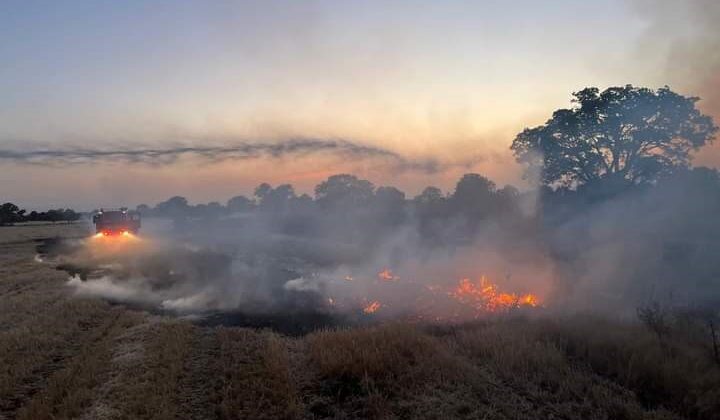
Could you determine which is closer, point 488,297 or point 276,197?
point 488,297

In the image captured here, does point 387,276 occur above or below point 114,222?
below

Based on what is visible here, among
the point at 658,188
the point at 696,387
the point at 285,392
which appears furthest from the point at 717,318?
the point at 658,188

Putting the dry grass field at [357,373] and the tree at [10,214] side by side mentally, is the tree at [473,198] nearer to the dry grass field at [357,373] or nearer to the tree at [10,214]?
the dry grass field at [357,373]

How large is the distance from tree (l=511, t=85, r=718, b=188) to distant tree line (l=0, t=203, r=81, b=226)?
10043 cm

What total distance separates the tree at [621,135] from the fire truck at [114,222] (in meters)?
38.5

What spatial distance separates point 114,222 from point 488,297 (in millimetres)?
37568

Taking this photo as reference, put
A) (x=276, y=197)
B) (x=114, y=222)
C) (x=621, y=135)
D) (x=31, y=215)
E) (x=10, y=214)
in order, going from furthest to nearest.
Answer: (x=276, y=197) < (x=31, y=215) < (x=10, y=214) < (x=114, y=222) < (x=621, y=135)

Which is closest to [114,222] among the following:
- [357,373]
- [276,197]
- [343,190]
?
[357,373]

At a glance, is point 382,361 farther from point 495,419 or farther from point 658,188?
point 658,188

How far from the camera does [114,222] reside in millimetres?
40906

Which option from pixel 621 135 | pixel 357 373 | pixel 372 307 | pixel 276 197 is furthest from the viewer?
pixel 276 197

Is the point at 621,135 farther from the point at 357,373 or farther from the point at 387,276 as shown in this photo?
the point at 357,373

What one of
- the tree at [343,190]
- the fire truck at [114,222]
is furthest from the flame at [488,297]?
the tree at [343,190]

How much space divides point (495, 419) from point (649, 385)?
407 cm
